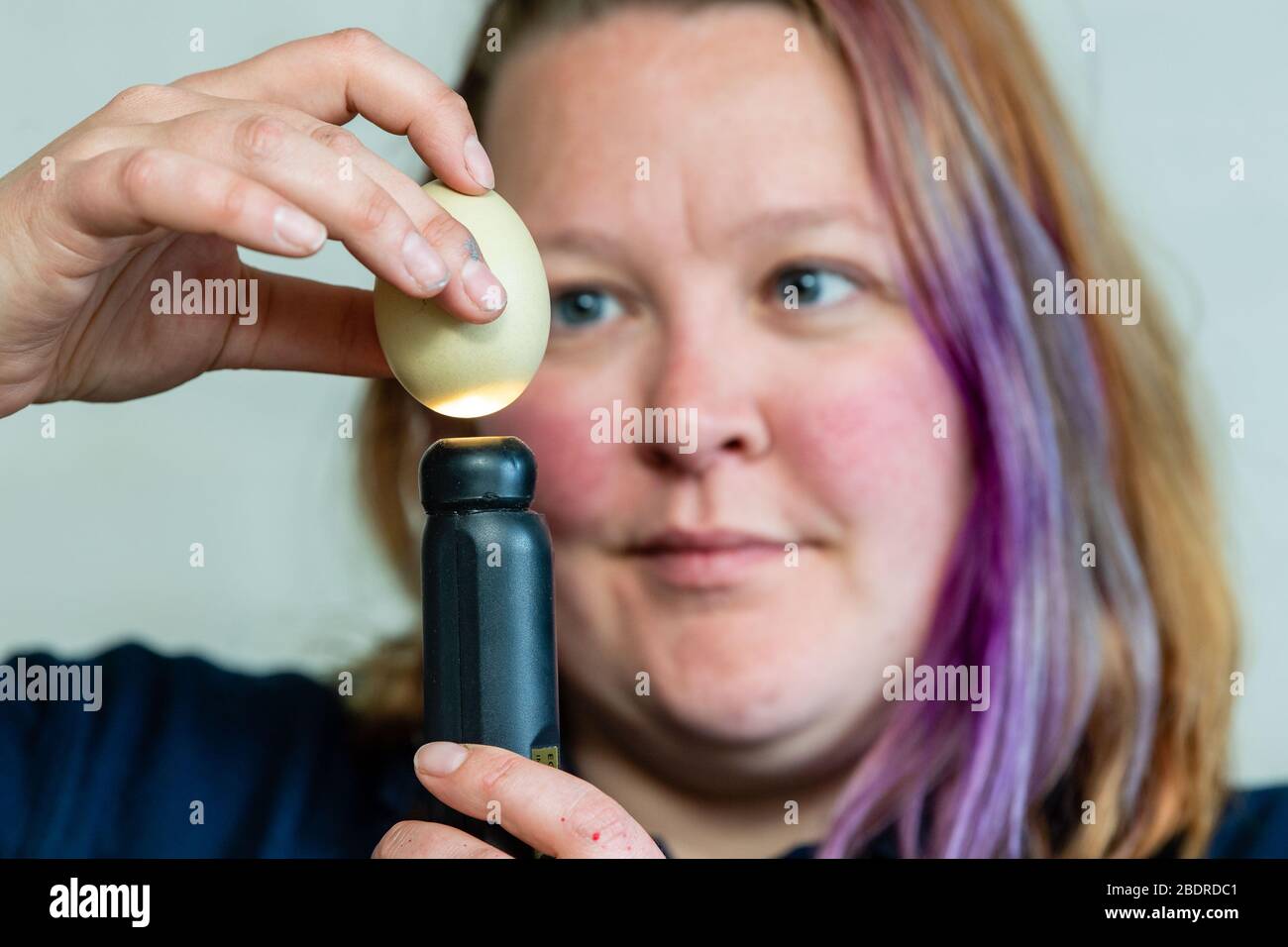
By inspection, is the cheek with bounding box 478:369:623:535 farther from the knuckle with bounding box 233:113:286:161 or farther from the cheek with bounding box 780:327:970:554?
the knuckle with bounding box 233:113:286:161

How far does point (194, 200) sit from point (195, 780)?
3.17 feet

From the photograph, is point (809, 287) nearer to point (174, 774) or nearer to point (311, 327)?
point (311, 327)

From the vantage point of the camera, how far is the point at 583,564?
158cm

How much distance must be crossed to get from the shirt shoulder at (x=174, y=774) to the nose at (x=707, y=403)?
1.94ft

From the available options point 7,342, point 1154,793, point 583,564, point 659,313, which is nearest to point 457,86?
point 659,313

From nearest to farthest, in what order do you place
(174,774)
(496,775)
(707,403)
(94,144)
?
(496,775) < (94,144) < (707,403) < (174,774)

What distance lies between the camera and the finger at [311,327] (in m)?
1.25

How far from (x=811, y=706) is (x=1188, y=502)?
2.08 ft

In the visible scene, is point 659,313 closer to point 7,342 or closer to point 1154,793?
point 7,342

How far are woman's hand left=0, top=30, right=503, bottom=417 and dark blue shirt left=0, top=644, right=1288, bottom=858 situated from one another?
0.60 meters

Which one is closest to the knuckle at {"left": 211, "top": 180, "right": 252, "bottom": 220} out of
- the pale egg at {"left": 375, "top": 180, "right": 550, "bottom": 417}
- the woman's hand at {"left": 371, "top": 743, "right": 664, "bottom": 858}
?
the pale egg at {"left": 375, "top": 180, "right": 550, "bottom": 417}

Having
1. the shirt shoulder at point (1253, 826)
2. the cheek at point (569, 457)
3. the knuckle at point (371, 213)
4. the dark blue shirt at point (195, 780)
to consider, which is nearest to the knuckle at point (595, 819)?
the knuckle at point (371, 213)

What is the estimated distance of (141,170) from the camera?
98 cm

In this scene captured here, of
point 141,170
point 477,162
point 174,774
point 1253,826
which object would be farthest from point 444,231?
point 1253,826
